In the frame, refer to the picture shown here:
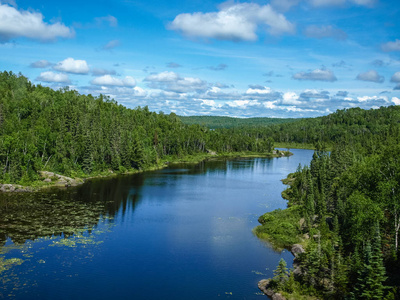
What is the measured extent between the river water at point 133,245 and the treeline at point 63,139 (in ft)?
49.2

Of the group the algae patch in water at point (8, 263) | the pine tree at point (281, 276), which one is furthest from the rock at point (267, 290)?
the algae patch in water at point (8, 263)

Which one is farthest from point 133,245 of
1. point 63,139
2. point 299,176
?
point 63,139

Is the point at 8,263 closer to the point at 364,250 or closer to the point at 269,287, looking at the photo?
the point at 269,287

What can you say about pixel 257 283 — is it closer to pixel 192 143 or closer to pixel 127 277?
pixel 127 277

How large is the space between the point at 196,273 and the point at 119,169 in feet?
269

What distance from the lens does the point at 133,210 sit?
240 ft

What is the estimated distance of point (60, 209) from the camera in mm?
69062

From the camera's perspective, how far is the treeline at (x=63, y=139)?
9081 cm

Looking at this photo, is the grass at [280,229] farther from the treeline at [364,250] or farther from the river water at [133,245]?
the treeline at [364,250]

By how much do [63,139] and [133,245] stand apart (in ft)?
232

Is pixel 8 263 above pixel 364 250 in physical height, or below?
below

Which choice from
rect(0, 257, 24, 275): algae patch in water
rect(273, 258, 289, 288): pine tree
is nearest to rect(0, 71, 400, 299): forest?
rect(273, 258, 289, 288): pine tree

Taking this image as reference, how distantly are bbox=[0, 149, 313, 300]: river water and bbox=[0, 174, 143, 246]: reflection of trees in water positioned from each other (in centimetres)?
16

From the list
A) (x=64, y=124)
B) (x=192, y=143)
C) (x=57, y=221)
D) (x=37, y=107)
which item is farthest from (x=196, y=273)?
(x=192, y=143)
